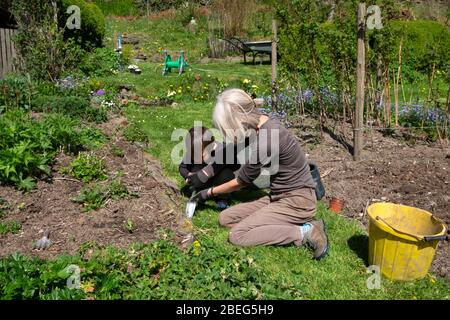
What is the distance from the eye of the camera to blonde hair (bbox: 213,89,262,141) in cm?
392

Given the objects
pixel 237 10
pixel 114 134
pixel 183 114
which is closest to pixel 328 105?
pixel 183 114

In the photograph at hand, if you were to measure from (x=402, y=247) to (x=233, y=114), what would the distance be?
1595 mm

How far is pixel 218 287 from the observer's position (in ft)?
10.5

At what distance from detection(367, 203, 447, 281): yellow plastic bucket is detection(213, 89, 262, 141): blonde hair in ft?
3.88

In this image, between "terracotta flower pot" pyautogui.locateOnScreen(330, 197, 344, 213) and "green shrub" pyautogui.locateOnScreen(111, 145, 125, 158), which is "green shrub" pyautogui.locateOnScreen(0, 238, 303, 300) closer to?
"terracotta flower pot" pyautogui.locateOnScreen(330, 197, 344, 213)

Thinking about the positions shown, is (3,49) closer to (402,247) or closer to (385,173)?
(385,173)

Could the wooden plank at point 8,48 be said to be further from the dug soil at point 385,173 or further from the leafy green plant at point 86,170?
the dug soil at point 385,173

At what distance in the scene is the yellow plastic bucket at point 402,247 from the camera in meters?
3.41

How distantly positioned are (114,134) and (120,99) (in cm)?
241

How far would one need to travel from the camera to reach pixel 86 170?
16.9ft

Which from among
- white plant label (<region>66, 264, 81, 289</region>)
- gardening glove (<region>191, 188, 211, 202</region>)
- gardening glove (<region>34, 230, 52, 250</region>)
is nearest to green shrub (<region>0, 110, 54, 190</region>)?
gardening glove (<region>34, 230, 52, 250</region>)

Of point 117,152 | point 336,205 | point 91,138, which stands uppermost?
point 91,138

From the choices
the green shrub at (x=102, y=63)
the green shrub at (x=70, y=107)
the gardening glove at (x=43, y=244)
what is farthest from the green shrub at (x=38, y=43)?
the gardening glove at (x=43, y=244)

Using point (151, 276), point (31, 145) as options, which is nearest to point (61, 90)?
point (31, 145)
